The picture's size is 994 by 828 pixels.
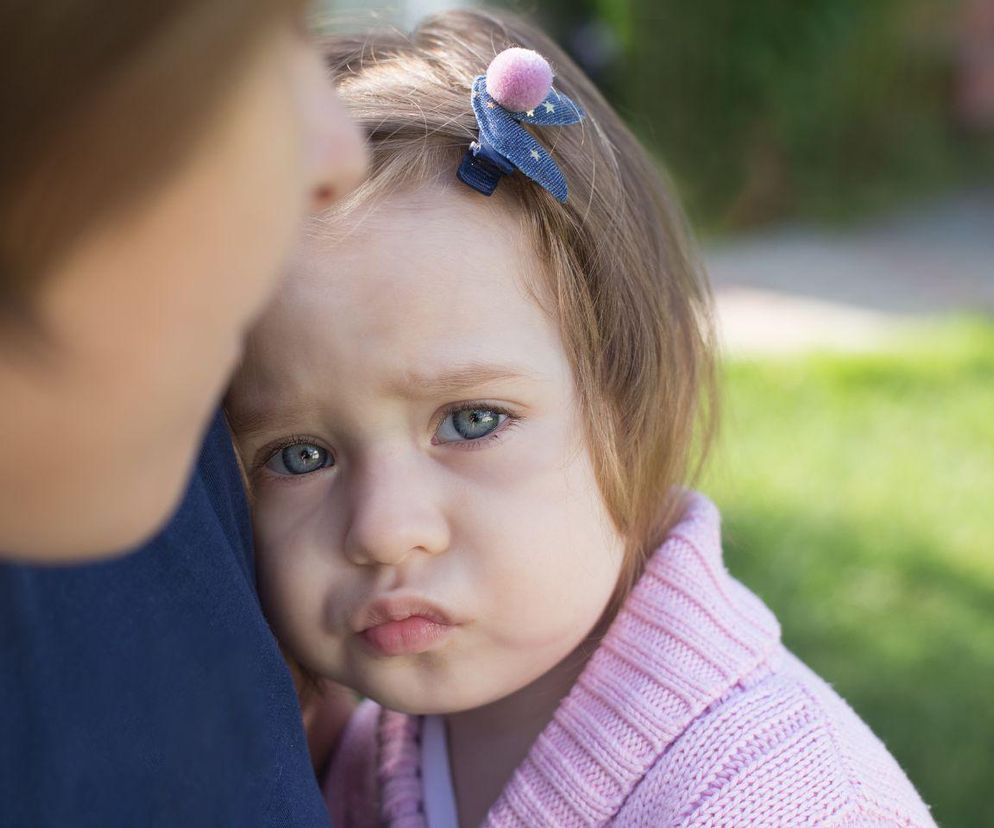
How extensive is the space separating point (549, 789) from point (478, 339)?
520 mm

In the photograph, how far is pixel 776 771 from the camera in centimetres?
127

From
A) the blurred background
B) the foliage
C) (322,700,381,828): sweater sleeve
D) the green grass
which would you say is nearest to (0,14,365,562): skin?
(322,700,381,828): sweater sleeve

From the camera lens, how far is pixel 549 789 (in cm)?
142

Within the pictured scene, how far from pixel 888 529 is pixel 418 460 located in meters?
2.50

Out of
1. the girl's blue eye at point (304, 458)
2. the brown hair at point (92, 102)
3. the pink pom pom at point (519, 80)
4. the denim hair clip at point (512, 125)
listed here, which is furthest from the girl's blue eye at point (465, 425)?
the brown hair at point (92, 102)

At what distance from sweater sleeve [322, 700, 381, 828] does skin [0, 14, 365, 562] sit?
3.54ft

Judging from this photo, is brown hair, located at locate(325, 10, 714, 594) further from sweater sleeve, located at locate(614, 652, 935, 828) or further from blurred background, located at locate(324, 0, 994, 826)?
blurred background, located at locate(324, 0, 994, 826)

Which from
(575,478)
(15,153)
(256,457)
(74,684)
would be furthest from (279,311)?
(15,153)

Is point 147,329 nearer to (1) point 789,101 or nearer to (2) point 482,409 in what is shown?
(2) point 482,409

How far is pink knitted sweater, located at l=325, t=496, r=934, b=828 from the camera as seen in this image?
4.17ft

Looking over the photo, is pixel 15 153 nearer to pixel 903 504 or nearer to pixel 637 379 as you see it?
pixel 637 379

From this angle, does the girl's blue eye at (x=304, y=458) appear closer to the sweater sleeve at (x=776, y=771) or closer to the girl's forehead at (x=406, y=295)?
the girl's forehead at (x=406, y=295)

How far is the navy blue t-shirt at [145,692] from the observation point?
83 cm

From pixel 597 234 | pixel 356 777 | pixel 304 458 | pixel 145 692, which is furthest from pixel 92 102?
pixel 356 777
